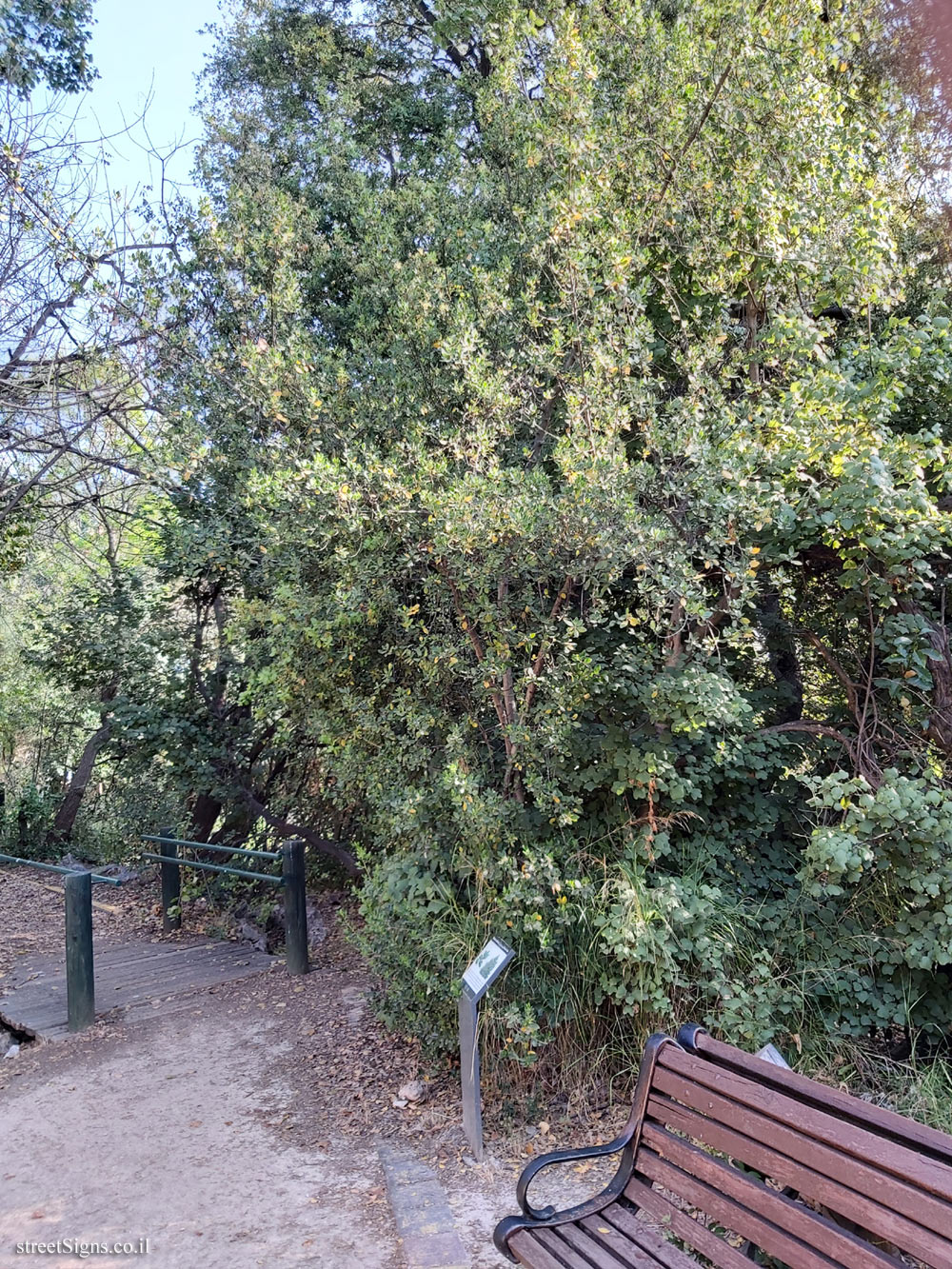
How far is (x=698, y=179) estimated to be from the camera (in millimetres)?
4777

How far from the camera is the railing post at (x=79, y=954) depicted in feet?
17.9

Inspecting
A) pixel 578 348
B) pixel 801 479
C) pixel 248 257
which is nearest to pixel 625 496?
pixel 801 479

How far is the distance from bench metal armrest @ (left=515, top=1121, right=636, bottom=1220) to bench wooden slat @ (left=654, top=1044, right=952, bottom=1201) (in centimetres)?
21

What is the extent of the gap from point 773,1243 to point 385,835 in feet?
10.5

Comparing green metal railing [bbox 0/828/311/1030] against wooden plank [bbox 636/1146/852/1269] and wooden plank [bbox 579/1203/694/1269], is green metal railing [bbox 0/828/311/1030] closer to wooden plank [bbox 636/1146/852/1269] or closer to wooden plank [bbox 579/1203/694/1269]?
wooden plank [bbox 579/1203/694/1269]

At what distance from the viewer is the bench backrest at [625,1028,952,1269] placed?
1.93 m

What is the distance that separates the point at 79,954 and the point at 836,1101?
4792 mm

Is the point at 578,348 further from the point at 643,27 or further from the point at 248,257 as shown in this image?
the point at 248,257

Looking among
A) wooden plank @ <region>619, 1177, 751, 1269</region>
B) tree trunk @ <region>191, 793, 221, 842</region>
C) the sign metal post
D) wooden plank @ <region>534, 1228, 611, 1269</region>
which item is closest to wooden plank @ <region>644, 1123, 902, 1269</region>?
wooden plank @ <region>619, 1177, 751, 1269</region>

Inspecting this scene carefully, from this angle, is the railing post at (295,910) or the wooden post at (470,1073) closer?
→ the wooden post at (470,1073)

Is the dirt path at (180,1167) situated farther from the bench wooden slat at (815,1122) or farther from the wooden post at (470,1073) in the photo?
the bench wooden slat at (815,1122)

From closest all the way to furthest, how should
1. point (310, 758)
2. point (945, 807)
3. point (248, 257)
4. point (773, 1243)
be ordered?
point (773, 1243), point (945, 807), point (248, 257), point (310, 758)

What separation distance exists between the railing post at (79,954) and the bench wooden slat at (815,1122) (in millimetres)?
4142

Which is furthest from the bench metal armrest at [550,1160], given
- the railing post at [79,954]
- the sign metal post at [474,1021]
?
the railing post at [79,954]
